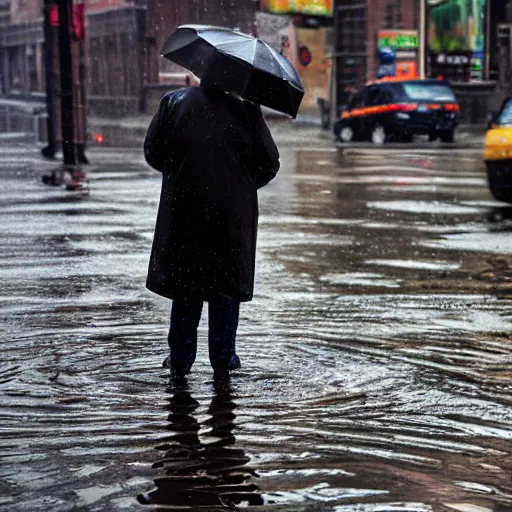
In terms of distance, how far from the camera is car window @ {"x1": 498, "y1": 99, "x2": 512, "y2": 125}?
17594 millimetres

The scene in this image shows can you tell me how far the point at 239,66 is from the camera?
6.78m

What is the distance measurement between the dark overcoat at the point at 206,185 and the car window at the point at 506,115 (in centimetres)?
1119

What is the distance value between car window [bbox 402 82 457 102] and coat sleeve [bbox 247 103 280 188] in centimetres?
2970

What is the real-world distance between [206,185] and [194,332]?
0.84 metres

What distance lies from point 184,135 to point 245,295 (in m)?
0.85

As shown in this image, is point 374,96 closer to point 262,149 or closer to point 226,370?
point 226,370

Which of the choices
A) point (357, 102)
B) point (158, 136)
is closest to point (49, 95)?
point (357, 102)

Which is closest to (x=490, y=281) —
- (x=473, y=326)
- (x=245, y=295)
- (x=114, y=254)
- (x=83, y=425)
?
(x=473, y=326)

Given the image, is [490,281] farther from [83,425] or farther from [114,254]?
[83,425]

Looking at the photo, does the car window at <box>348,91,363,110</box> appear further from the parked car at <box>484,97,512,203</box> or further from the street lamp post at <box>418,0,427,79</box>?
the parked car at <box>484,97,512,203</box>

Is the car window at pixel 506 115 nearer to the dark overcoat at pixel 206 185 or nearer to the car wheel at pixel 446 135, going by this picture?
the dark overcoat at pixel 206 185

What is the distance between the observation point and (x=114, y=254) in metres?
12.7

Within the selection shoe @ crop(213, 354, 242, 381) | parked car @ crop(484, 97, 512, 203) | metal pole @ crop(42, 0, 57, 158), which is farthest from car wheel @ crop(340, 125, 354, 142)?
shoe @ crop(213, 354, 242, 381)

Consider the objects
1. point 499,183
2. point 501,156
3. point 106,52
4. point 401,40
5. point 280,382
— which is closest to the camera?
point 280,382
